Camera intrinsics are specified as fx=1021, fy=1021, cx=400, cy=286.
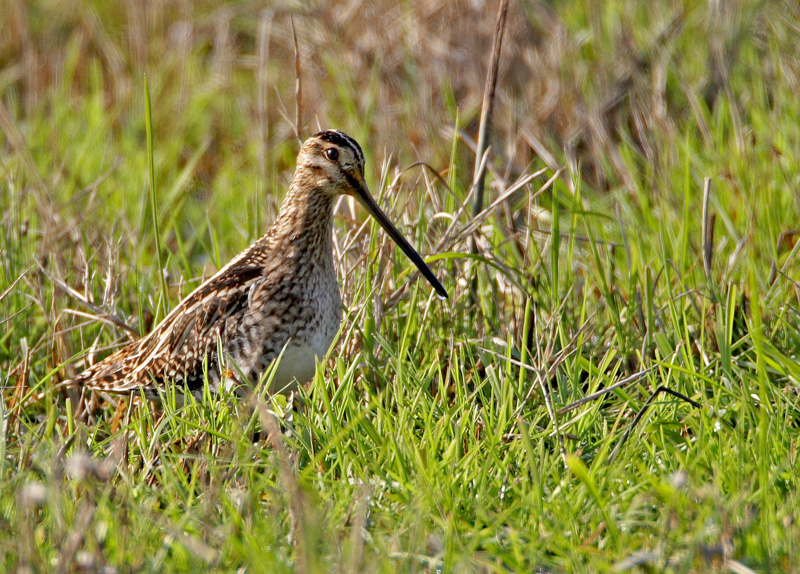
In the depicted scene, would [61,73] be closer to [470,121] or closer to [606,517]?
[470,121]

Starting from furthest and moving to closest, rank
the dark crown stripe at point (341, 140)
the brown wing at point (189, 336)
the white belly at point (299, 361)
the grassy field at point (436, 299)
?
the dark crown stripe at point (341, 140), the brown wing at point (189, 336), the white belly at point (299, 361), the grassy field at point (436, 299)

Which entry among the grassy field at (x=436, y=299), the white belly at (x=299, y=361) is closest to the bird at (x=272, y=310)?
the white belly at (x=299, y=361)

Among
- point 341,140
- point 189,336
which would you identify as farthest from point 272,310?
point 341,140

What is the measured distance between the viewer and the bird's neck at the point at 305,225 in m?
3.73

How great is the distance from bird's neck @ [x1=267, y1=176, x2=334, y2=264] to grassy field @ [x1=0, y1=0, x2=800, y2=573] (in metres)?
0.23

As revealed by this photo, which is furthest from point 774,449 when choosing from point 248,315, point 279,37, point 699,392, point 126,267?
point 279,37

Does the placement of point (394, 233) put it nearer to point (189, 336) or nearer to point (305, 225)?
point (305, 225)

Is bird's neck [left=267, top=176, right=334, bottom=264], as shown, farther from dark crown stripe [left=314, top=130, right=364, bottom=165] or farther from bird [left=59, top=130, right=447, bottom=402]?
dark crown stripe [left=314, top=130, right=364, bottom=165]

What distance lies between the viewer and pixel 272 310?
3572 mm

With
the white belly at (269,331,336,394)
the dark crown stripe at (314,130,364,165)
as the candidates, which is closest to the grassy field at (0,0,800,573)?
the white belly at (269,331,336,394)

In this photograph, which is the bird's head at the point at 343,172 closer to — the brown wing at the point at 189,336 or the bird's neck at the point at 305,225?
the bird's neck at the point at 305,225

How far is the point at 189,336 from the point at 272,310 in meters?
0.33

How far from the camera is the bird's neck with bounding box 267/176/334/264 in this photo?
3.73 m

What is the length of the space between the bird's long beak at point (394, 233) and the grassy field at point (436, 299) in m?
0.15
